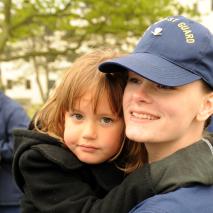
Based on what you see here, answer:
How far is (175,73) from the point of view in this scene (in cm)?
152

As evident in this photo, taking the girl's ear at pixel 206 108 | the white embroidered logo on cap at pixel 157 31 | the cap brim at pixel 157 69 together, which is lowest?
the girl's ear at pixel 206 108

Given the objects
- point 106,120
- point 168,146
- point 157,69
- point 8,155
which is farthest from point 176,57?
point 8,155

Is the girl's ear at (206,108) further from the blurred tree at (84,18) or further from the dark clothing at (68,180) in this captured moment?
the blurred tree at (84,18)

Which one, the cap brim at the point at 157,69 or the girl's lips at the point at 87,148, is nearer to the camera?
the cap brim at the point at 157,69

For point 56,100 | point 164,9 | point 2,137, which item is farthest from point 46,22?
point 56,100

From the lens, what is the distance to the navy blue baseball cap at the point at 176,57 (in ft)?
4.99

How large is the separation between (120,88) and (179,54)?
35 centimetres

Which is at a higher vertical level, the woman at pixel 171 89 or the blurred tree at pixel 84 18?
the woman at pixel 171 89

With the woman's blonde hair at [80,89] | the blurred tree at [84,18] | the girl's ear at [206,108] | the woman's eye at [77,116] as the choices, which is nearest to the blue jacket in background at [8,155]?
the woman's blonde hair at [80,89]

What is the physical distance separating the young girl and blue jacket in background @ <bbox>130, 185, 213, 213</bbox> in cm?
32

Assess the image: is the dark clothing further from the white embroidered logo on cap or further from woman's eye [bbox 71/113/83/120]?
the white embroidered logo on cap

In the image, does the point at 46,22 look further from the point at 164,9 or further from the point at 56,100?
the point at 56,100

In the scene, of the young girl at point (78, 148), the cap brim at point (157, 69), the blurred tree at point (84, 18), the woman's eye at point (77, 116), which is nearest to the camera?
the cap brim at point (157, 69)

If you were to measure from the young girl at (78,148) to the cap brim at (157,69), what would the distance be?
236 mm
